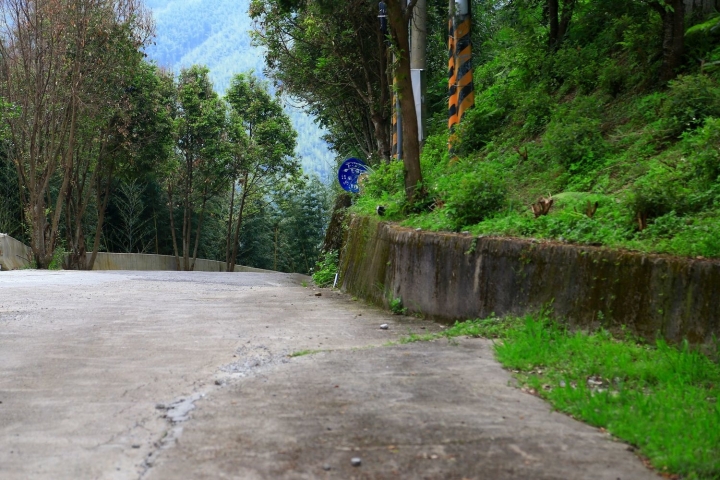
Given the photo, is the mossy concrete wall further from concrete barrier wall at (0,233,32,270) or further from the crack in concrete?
concrete barrier wall at (0,233,32,270)

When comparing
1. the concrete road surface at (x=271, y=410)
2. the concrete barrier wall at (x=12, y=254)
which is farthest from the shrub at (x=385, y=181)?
the concrete barrier wall at (x=12, y=254)

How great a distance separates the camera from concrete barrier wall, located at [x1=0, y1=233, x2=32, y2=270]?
27109 millimetres

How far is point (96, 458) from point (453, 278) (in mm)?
5527

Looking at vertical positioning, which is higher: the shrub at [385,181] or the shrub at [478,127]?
the shrub at [478,127]

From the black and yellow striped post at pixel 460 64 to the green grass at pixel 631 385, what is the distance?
29.0 feet

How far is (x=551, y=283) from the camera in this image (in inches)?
312

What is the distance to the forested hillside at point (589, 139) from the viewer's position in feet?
26.5

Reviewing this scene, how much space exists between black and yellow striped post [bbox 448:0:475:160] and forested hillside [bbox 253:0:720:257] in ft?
1.34

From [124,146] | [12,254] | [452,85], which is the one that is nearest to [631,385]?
[452,85]

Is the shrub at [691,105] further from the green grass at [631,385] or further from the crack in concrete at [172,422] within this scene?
the crack in concrete at [172,422]

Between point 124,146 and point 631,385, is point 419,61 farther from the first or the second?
point 124,146

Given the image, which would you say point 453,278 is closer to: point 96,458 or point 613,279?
point 613,279

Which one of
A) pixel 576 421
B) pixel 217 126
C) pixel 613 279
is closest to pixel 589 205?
pixel 613 279

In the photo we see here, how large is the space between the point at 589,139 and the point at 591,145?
209 mm
